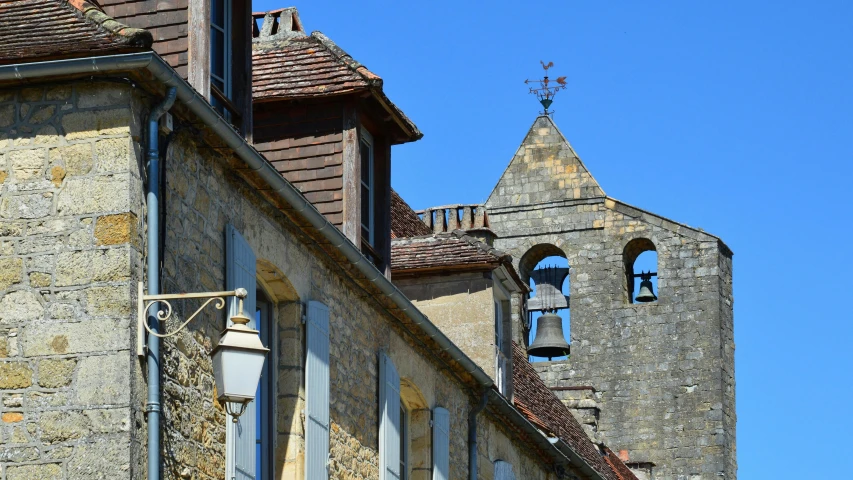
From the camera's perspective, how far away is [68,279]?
33.6 feet

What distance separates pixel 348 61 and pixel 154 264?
4.76 metres

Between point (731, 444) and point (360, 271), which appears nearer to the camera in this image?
point (360, 271)

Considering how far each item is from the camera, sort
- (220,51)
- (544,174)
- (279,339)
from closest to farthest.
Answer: (220,51)
(279,339)
(544,174)

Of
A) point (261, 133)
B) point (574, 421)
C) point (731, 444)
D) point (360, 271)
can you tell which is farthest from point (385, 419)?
point (731, 444)

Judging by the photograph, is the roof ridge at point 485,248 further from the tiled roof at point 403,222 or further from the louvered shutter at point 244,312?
the louvered shutter at point 244,312

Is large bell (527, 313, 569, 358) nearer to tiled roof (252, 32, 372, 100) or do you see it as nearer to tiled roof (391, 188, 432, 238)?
tiled roof (391, 188, 432, 238)

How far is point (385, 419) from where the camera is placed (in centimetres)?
1458

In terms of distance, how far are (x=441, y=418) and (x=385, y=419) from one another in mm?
1592

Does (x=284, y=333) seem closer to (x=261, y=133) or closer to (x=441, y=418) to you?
(x=261, y=133)

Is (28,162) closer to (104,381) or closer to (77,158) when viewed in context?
(77,158)

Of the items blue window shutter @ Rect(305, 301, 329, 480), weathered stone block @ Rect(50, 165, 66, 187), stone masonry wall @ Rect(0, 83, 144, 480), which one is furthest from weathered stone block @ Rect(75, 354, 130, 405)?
blue window shutter @ Rect(305, 301, 329, 480)

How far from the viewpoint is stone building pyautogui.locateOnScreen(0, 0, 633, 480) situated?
10.1 m

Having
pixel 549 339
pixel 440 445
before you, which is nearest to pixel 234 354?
pixel 440 445

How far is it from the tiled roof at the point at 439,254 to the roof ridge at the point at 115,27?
7.29m
